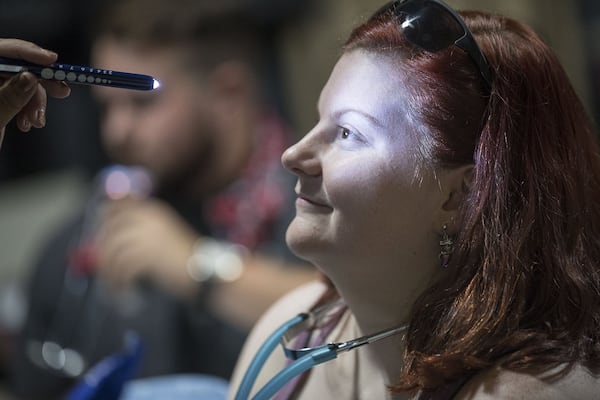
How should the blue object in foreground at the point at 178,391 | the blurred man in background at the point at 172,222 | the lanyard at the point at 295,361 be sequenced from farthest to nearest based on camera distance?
the blurred man in background at the point at 172,222 → the blue object in foreground at the point at 178,391 → the lanyard at the point at 295,361

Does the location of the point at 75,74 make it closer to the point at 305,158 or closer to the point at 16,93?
the point at 16,93

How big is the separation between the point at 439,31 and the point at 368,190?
13 cm

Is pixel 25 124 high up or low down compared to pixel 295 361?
up

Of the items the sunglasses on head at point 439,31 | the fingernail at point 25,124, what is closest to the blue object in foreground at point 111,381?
the fingernail at point 25,124

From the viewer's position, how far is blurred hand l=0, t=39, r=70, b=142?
24.1 inches

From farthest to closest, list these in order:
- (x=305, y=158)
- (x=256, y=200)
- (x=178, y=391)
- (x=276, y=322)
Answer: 1. (x=256, y=200)
2. (x=178, y=391)
3. (x=276, y=322)
4. (x=305, y=158)

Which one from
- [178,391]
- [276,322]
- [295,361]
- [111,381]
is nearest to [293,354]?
[295,361]

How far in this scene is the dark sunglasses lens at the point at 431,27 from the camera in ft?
2.24

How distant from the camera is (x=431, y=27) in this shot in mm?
688

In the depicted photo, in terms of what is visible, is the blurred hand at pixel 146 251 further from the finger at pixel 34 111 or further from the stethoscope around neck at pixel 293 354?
the finger at pixel 34 111

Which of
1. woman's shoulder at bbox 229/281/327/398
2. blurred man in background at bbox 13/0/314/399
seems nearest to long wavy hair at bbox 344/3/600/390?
woman's shoulder at bbox 229/281/327/398

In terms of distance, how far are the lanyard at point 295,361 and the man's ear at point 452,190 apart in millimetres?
90

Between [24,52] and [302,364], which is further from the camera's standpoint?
[302,364]

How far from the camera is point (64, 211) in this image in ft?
8.25
